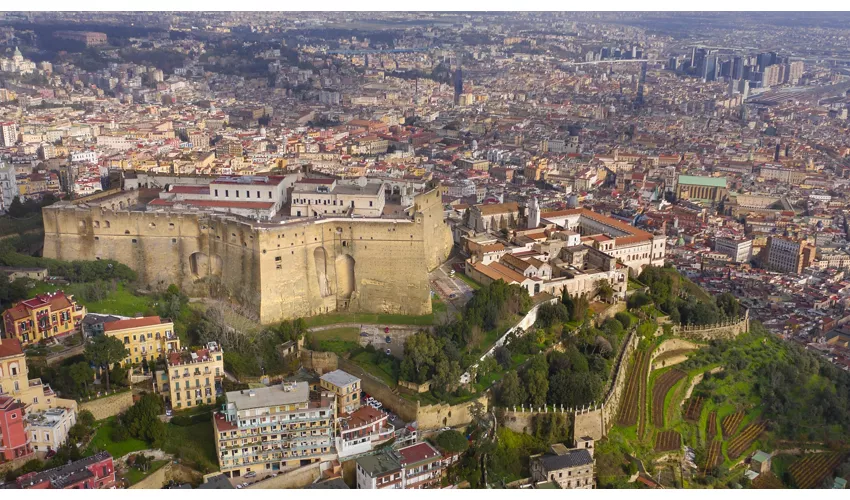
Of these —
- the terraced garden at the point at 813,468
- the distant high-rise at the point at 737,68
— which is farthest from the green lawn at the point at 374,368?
the distant high-rise at the point at 737,68

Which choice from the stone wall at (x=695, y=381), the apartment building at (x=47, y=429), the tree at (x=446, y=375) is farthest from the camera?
A: the stone wall at (x=695, y=381)

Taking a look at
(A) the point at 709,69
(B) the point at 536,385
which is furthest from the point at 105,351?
(A) the point at 709,69

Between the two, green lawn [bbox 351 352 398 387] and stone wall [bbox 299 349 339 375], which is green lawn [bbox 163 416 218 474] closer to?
stone wall [bbox 299 349 339 375]

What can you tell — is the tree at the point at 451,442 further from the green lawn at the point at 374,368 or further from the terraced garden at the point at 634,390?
the terraced garden at the point at 634,390

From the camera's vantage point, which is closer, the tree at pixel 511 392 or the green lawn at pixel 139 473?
the green lawn at pixel 139 473

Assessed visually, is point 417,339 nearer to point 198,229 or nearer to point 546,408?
point 546,408

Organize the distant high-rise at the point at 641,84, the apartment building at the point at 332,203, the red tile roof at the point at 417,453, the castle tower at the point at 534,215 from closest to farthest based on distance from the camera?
the red tile roof at the point at 417,453 < the apartment building at the point at 332,203 < the castle tower at the point at 534,215 < the distant high-rise at the point at 641,84
